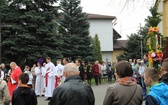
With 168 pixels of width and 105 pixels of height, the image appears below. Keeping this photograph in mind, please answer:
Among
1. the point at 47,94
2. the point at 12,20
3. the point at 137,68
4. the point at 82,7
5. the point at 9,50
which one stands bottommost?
the point at 47,94

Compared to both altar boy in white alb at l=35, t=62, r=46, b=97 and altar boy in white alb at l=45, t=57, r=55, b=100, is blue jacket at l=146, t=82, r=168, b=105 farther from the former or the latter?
altar boy in white alb at l=35, t=62, r=46, b=97

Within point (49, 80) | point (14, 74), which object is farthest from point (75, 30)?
point (14, 74)

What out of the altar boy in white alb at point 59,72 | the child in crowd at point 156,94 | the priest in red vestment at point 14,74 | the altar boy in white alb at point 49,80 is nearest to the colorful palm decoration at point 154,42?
the priest in red vestment at point 14,74

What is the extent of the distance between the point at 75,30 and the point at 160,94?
3747 centimetres

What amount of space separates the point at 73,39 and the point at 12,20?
44.8 feet

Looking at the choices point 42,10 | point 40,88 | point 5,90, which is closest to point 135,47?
point 42,10

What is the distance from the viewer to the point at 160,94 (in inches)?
191

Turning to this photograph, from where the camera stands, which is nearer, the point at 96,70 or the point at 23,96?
the point at 23,96

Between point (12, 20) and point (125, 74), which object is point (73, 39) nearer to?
point (12, 20)

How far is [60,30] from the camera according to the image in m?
42.2

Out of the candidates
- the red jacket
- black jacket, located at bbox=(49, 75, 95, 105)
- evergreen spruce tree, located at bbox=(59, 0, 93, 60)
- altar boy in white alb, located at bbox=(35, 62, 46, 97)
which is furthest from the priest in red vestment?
evergreen spruce tree, located at bbox=(59, 0, 93, 60)

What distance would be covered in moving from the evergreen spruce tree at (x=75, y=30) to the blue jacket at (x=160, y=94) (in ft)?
117

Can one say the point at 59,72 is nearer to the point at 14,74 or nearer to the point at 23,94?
the point at 14,74

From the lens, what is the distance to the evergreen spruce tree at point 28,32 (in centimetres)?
2780
